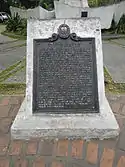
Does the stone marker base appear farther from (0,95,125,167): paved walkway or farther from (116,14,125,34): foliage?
(116,14,125,34): foliage

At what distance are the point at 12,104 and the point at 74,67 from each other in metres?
1.12

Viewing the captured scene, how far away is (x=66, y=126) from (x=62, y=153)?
0.32 meters

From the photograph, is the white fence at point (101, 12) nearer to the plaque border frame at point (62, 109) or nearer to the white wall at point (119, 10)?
the white wall at point (119, 10)

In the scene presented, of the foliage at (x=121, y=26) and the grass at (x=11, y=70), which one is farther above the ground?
the grass at (x=11, y=70)

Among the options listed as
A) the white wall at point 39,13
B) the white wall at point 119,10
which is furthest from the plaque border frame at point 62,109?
the white wall at point 39,13

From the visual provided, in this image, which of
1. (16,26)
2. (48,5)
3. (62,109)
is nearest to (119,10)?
(16,26)

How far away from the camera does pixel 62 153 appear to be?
2980mm

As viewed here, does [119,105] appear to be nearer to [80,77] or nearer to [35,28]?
[80,77]

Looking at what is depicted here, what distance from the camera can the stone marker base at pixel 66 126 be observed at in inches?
123

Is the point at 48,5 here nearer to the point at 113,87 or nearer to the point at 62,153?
the point at 113,87

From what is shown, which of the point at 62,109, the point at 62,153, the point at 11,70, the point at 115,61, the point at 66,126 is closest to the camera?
the point at 62,153

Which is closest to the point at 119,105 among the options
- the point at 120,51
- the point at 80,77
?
the point at 80,77

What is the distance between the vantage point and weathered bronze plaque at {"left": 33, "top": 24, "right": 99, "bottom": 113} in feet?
10.8

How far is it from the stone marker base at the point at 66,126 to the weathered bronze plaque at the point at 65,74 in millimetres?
86
